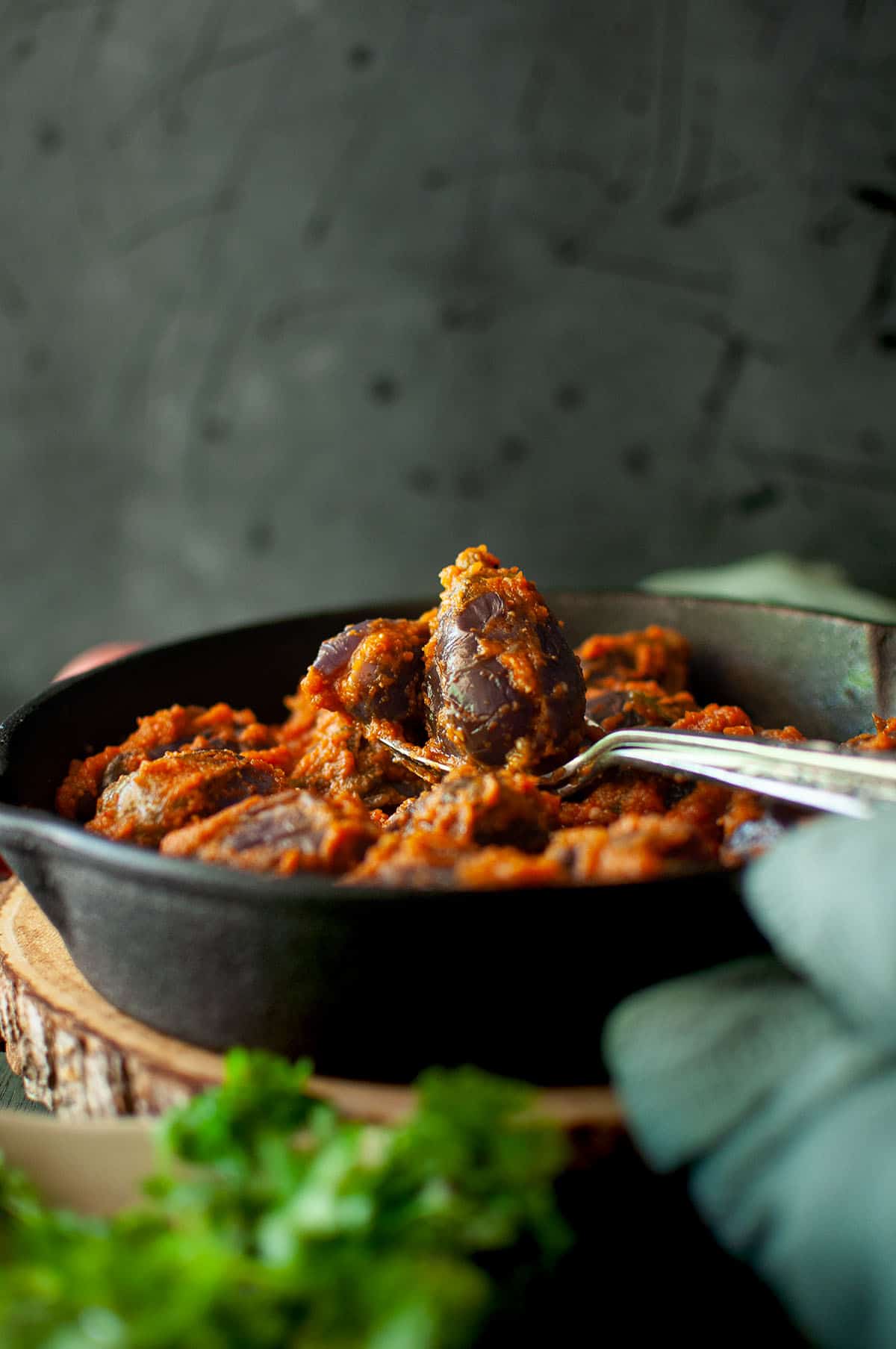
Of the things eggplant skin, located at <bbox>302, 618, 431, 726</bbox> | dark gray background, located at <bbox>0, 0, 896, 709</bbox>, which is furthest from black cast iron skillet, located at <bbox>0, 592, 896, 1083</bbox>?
dark gray background, located at <bbox>0, 0, 896, 709</bbox>

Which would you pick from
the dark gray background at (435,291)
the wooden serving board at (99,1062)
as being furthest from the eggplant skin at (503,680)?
the dark gray background at (435,291)

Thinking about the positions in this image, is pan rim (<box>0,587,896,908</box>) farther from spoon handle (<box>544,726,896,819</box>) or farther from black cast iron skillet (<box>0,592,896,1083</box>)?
spoon handle (<box>544,726,896,819</box>)

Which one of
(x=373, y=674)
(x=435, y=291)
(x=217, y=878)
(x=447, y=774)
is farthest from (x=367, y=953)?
(x=435, y=291)

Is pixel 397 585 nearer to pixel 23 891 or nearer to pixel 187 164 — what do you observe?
pixel 187 164

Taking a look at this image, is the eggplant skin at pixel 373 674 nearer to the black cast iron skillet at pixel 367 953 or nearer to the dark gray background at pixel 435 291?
the black cast iron skillet at pixel 367 953

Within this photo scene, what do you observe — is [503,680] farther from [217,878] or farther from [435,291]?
[435,291]
